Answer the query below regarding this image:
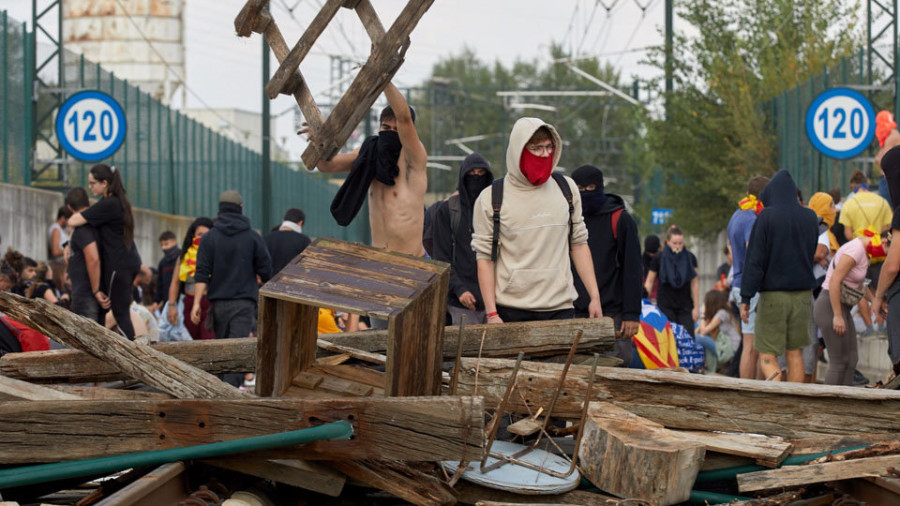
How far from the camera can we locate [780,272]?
34.8 feet

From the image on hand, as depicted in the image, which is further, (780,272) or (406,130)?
(780,272)

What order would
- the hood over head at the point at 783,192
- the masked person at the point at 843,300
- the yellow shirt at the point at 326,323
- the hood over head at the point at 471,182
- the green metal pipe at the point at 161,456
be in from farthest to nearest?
the yellow shirt at the point at 326,323 → the hood over head at the point at 783,192 → the masked person at the point at 843,300 → the hood over head at the point at 471,182 → the green metal pipe at the point at 161,456

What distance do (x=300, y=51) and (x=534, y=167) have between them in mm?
1747

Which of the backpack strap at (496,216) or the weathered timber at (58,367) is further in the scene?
the backpack strap at (496,216)

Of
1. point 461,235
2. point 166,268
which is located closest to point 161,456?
point 461,235

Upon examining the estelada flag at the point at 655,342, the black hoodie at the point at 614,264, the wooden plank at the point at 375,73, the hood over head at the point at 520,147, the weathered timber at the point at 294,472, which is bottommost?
the estelada flag at the point at 655,342

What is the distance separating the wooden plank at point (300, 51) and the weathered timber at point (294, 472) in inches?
77.2

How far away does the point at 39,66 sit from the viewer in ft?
68.7

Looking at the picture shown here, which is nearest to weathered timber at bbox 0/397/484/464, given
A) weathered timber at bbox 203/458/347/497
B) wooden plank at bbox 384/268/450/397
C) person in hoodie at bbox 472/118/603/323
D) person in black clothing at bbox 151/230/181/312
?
weathered timber at bbox 203/458/347/497

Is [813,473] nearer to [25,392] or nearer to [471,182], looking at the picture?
[25,392]

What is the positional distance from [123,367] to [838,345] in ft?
22.5

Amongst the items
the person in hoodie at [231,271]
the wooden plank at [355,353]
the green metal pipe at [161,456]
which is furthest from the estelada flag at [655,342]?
the green metal pipe at [161,456]

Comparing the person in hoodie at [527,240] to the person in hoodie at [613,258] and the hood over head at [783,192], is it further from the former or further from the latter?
the hood over head at [783,192]

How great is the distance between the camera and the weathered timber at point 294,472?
5.44m
